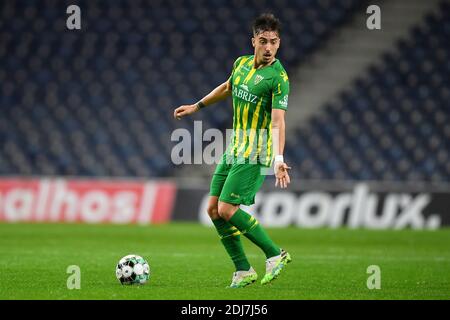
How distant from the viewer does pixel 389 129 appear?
22.3 m

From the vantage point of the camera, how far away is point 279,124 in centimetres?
775

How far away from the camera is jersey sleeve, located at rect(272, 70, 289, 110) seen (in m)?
7.82

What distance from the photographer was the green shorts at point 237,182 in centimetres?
789

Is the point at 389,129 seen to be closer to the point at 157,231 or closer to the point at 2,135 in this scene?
the point at 157,231

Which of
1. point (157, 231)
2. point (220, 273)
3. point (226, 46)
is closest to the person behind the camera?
point (220, 273)

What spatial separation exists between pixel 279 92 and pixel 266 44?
1.45 feet

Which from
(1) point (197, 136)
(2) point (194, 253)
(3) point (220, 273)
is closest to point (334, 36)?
(1) point (197, 136)

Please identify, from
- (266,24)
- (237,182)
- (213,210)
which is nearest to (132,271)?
(213,210)

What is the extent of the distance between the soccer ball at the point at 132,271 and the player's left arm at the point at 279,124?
151cm

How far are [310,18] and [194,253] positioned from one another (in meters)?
13.3

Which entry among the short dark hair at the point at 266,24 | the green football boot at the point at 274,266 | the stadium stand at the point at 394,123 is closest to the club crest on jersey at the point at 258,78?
the short dark hair at the point at 266,24

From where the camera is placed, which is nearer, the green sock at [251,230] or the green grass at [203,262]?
the green grass at [203,262]

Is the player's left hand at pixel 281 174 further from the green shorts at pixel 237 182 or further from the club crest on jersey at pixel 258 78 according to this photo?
the club crest on jersey at pixel 258 78

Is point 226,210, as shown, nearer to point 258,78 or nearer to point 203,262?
point 258,78
